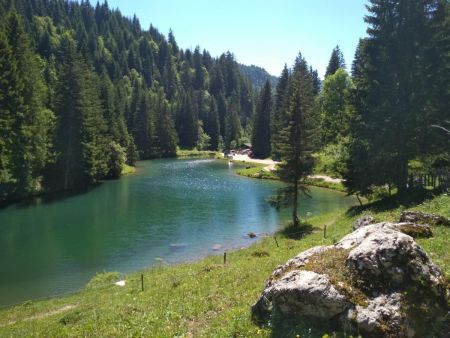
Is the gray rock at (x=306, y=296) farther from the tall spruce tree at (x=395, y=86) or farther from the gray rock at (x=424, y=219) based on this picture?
the tall spruce tree at (x=395, y=86)

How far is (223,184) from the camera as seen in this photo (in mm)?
67750

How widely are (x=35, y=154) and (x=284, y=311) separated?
53.8 meters

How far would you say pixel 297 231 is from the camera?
3331cm

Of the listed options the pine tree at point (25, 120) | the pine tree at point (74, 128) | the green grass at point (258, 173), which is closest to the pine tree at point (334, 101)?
the green grass at point (258, 173)

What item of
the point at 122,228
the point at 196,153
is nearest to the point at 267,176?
the point at 122,228

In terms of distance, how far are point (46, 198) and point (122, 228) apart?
20578mm

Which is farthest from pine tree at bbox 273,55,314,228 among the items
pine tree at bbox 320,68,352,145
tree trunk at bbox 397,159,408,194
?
pine tree at bbox 320,68,352,145

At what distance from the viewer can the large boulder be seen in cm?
812

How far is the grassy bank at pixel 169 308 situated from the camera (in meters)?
10.8

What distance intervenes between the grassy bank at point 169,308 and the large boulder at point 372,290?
22.9 inches

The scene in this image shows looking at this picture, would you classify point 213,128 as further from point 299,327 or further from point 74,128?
point 299,327

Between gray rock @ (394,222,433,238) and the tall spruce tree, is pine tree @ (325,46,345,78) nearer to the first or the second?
the tall spruce tree

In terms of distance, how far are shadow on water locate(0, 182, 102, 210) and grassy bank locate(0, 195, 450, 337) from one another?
3169 cm

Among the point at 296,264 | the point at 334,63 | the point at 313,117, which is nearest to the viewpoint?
the point at 296,264
